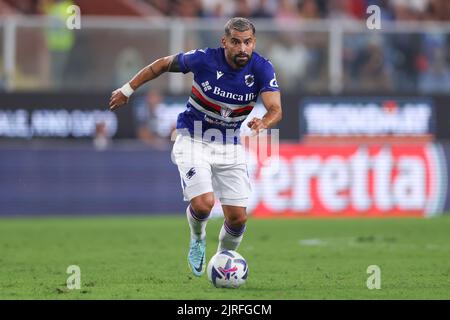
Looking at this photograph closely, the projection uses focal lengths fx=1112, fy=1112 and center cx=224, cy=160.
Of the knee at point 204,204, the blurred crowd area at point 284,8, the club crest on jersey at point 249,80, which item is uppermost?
the blurred crowd area at point 284,8

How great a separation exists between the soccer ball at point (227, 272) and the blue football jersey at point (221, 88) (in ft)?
4.39

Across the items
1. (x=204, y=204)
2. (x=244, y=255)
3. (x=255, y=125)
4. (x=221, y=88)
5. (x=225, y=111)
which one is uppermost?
(x=221, y=88)

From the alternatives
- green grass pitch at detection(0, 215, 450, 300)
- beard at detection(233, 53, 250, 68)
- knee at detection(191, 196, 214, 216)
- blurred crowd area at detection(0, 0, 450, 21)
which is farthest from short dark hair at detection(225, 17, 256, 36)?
blurred crowd area at detection(0, 0, 450, 21)

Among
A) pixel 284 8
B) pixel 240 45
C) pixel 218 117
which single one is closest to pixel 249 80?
pixel 240 45

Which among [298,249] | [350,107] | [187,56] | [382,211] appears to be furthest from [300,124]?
[187,56]

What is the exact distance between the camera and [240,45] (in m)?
10.3

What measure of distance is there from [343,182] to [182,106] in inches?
129

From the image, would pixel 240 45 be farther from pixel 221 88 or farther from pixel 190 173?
pixel 190 173

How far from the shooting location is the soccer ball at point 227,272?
10.0m

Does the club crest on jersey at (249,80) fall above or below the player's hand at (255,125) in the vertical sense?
above

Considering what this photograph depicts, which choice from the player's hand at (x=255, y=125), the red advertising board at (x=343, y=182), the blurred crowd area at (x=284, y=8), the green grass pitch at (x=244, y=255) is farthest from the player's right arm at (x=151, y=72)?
the blurred crowd area at (x=284, y=8)

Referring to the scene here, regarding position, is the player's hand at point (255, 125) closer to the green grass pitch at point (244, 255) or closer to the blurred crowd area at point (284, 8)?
the green grass pitch at point (244, 255)

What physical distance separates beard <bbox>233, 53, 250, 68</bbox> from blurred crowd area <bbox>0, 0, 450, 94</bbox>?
10067mm

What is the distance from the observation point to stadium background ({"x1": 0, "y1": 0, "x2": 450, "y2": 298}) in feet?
65.8
